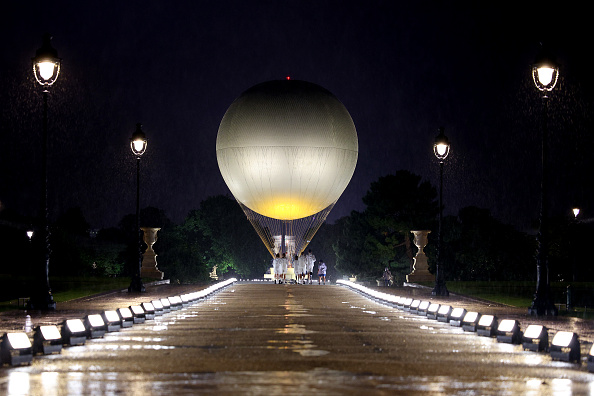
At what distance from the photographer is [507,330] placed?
24984 mm

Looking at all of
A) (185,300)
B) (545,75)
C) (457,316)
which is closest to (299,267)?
(185,300)

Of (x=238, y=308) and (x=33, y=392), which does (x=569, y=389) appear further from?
(x=238, y=308)

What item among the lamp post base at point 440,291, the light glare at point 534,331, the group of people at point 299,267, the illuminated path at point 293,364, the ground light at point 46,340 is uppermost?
the group of people at point 299,267

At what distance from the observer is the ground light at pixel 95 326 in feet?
79.3

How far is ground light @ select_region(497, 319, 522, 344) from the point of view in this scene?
78.9 ft

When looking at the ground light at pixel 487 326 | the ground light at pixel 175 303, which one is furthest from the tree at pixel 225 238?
the ground light at pixel 487 326

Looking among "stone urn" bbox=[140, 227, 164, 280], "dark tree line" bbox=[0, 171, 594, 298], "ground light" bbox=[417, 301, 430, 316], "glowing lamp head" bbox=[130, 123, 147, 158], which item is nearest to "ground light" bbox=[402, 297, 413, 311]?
"ground light" bbox=[417, 301, 430, 316]

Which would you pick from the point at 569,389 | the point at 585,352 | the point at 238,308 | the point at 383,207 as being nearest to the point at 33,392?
the point at 569,389

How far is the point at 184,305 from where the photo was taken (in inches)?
1587

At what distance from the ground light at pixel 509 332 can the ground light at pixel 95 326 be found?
383 inches

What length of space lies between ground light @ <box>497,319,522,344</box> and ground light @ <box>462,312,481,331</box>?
2055 mm

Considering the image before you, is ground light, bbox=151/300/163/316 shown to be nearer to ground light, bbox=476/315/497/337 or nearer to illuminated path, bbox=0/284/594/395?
illuminated path, bbox=0/284/594/395

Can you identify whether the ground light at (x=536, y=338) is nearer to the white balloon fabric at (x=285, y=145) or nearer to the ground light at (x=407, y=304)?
the ground light at (x=407, y=304)

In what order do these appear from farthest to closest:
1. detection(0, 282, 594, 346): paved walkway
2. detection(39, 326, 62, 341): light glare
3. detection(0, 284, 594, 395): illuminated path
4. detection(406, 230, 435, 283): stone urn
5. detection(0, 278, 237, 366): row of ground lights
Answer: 1. detection(406, 230, 435, 283): stone urn
2. detection(0, 282, 594, 346): paved walkway
3. detection(39, 326, 62, 341): light glare
4. detection(0, 278, 237, 366): row of ground lights
5. detection(0, 284, 594, 395): illuminated path
